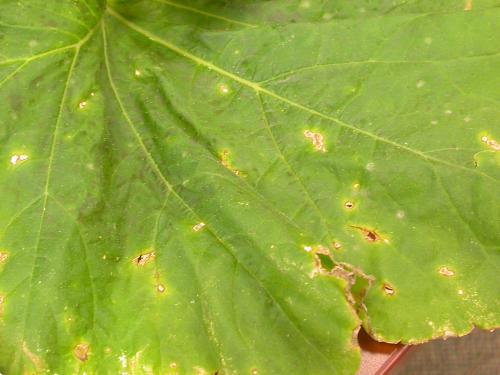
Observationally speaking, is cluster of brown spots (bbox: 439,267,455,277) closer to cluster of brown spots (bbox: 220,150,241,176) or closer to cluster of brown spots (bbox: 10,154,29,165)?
cluster of brown spots (bbox: 220,150,241,176)

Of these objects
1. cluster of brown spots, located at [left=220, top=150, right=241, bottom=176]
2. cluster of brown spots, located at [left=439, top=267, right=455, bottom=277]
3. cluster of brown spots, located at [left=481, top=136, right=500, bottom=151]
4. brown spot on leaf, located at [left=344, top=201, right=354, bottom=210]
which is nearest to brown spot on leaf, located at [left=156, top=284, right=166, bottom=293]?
cluster of brown spots, located at [left=220, top=150, right=241, bottom=176]

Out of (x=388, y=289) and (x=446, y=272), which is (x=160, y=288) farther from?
(x=446, y=272)

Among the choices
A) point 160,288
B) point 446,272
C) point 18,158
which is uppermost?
point 18,158

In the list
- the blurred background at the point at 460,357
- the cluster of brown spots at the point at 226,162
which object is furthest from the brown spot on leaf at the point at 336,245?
the blurred background at the point at 460,357

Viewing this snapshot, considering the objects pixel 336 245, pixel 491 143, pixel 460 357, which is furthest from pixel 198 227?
pixel 460 357

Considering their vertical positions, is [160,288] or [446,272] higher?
[160,288]

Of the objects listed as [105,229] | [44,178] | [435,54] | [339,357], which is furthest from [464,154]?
[44,178]

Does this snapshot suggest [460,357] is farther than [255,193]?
Yes

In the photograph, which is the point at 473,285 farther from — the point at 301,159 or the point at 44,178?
the point at 44,178
